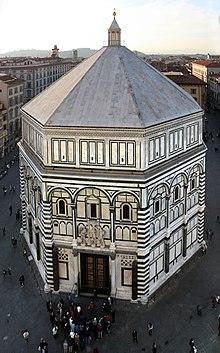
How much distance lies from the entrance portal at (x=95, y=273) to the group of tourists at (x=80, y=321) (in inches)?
29.6

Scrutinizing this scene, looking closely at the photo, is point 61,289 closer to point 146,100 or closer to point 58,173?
point 58,173

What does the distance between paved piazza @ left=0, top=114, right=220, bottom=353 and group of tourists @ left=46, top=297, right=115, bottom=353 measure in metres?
0.41

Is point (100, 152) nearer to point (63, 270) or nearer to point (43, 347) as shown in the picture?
point (63, 270)

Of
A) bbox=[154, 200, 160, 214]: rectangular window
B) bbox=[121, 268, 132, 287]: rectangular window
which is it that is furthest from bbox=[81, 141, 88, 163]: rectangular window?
bbox=[121, 268, 132, 287]: rectangular window

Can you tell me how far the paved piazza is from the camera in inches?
1113

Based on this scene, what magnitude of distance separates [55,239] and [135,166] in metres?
6.92

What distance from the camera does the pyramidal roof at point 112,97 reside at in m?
30.5

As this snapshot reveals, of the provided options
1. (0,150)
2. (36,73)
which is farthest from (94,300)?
(36,73)

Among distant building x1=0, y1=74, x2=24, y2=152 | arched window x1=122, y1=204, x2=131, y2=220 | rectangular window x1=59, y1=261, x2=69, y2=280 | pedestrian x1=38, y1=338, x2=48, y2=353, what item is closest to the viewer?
pedestrian x1=38, y1=338, x2=48, y2=353

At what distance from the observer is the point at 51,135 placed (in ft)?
102

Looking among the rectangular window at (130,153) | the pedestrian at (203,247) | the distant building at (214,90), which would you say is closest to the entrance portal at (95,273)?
the rectangular window at (130,153)

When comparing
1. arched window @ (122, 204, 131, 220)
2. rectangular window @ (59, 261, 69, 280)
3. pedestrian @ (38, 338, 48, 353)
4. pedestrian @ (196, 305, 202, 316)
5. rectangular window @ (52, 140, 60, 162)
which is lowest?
pedestrian @ (38, 338, 48, 353)

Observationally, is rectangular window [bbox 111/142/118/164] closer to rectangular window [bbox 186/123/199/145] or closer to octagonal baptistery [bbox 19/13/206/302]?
octagonal baptistery [bbox 19/13/206/302]

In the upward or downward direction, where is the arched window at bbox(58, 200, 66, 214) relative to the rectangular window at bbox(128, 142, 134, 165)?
downward
